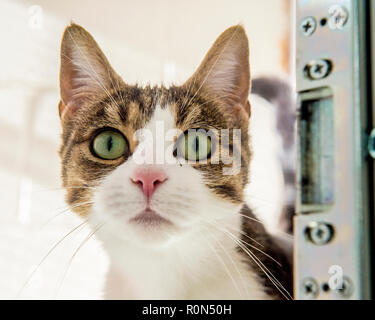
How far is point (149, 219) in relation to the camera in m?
0.59

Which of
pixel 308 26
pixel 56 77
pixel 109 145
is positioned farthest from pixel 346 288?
pixel 56 77

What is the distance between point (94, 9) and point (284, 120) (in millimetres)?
401

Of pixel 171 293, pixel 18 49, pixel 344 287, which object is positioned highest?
pixel 18 49

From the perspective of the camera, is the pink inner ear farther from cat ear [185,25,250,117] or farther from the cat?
cat ear [185,25,250,117]

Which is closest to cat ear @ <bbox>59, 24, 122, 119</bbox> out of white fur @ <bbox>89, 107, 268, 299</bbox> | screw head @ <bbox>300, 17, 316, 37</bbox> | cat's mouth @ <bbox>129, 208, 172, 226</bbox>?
white fur @ <bbox>89, 107, 268, 299</bbox>

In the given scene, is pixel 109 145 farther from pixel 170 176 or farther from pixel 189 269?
pixel 189 269

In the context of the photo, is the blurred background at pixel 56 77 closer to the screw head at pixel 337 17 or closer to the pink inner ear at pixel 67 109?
the pink inner ear at pixel 67 109

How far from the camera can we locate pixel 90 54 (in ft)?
2.27

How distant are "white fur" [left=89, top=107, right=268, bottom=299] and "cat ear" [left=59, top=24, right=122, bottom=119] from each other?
4.8 inches

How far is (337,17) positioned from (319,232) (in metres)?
0.14

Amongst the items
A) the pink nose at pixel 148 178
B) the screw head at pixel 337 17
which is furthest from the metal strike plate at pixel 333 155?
the pink nose at pixel 148 178

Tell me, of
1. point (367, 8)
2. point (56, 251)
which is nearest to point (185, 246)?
point (56, 251)

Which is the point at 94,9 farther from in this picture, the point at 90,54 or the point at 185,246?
the point at 185,246

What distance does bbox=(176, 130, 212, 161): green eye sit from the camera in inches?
25.1
